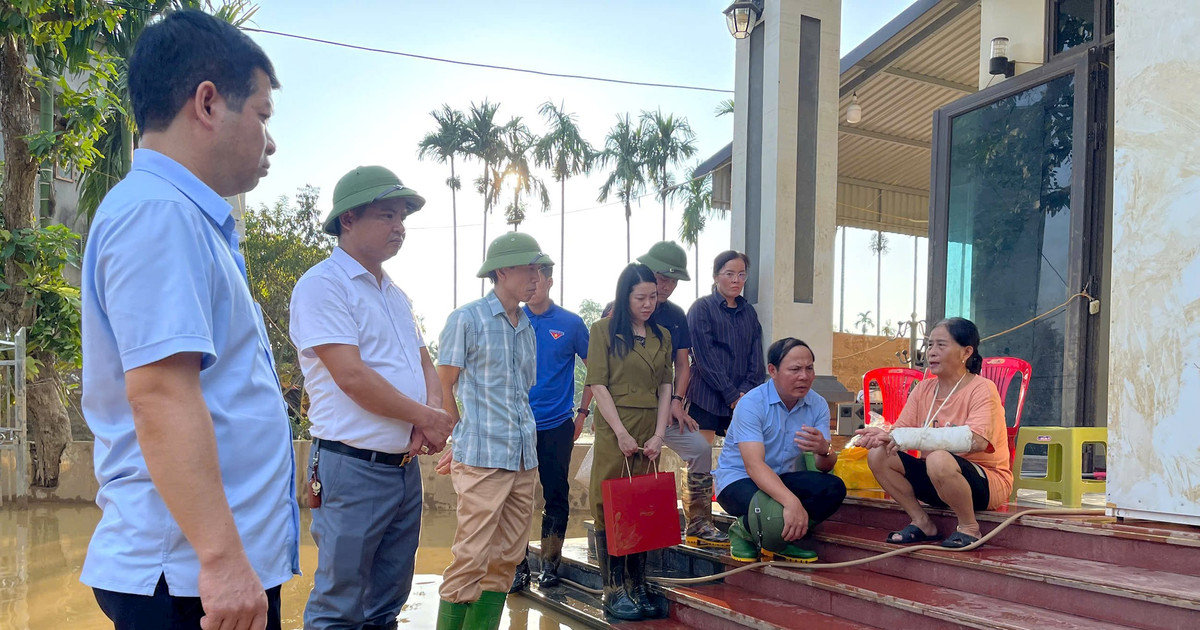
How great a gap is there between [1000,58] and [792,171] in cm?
228

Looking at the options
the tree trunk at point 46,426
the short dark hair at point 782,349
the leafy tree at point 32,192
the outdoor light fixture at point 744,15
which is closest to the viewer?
the short dark hair at point 782,349

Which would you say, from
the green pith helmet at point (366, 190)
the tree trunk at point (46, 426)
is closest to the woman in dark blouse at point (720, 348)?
the green pith helmet at point (366, 190)

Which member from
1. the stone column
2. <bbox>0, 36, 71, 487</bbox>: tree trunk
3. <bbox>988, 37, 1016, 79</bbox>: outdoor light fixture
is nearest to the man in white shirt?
the stone column

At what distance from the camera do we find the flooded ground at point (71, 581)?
4660mm

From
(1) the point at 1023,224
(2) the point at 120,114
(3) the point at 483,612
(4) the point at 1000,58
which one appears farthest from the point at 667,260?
(2) the point at 120,114

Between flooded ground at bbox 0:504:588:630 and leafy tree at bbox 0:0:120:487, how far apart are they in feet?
6.18

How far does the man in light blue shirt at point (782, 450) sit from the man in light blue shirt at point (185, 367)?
10.3 feet

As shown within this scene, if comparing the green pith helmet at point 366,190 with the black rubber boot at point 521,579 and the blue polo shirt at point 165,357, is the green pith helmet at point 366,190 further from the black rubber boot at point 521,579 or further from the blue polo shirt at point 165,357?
the black rubber boot at point 521,579

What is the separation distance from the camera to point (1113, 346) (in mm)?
3799

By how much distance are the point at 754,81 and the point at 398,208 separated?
15.0 ft

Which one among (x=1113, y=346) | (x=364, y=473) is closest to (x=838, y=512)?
(x=1113, y=346)

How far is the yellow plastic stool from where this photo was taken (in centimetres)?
457

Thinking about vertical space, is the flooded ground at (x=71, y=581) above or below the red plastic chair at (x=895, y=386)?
below

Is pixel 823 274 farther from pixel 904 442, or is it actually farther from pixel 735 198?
pixel 904 442
